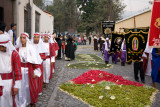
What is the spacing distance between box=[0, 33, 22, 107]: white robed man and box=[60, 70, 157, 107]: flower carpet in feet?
7.85

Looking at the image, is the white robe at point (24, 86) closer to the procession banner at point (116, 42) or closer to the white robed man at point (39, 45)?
the white robed man at point (39, 45)

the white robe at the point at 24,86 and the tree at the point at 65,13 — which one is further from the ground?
the tree at the point at 65,13

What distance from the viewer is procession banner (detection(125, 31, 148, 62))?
8016 mm

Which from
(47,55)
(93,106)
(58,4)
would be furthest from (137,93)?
(58,4)

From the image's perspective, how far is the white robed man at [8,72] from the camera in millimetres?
3521

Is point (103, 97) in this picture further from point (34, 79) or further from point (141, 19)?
point (141, 19)

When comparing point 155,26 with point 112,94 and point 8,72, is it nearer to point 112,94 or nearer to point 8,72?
point 112,94

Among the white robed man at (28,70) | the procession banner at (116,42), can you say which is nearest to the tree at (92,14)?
A: the procession banner at (116,42)

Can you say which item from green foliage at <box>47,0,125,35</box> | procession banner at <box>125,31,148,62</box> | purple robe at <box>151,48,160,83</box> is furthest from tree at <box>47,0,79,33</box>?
purple robe at <box>151,48,160,83</box>

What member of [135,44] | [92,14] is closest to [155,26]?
[135,44]

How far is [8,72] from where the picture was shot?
3596 mm

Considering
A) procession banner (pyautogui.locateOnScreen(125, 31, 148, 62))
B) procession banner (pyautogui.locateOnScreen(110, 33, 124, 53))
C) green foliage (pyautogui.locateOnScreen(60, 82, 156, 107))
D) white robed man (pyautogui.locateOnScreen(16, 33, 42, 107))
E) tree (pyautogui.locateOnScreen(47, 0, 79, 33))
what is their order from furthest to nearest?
1. tree (pyautogui.locateOnScreen(47, 0, 79, 33))
2. procession banner (pyautogui.locateOnScreen(110, 33, 124, 53))
3. procession banner (pyautogui.locateOnScreen(125, 31, 148, 62))
4. green foliage (pyautogui.locateOnScreen(60, 82, 156, 107))
5. white robed man (pyautogui.locateOnScreen(16, 33, 42, 107))

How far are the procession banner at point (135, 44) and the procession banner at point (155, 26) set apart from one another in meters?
2.48

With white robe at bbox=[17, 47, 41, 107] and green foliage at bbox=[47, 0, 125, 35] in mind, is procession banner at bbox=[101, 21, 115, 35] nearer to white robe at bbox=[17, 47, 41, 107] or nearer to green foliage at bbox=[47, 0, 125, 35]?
white robe at bbox=[17, 47, 41, 107]
